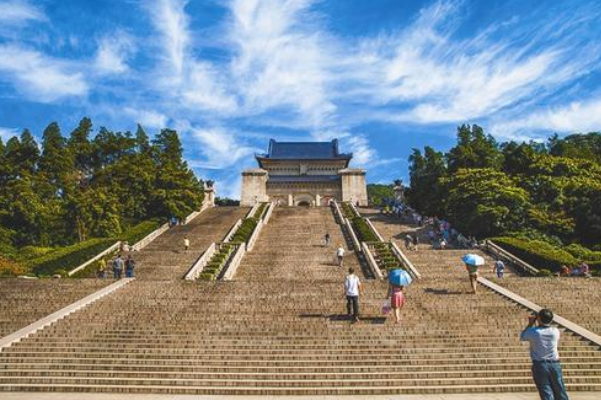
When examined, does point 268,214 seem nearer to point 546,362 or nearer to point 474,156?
point 474,156

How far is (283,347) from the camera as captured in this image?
10.4 m

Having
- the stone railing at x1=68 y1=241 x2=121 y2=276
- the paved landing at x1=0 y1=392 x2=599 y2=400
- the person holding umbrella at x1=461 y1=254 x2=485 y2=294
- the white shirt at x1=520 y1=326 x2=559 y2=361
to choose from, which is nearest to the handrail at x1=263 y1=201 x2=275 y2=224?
the stone railing at x1=68 y1=241 x2=121 y2=276

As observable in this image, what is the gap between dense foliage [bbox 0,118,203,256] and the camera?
30609 millimetres

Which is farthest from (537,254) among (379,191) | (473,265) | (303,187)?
(379,191)

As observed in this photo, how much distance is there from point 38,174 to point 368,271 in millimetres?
28053

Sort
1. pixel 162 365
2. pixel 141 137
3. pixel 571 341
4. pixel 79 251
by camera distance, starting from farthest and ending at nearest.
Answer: pixel 141 137, pixel 79 251, pixel 571 341, pixel 162 365

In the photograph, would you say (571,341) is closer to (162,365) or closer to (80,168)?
(162,365)

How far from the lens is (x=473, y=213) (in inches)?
1139

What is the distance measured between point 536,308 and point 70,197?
26859 millimetres

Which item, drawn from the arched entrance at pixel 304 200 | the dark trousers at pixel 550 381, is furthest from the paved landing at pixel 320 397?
the arched entrance at pixel 304 200

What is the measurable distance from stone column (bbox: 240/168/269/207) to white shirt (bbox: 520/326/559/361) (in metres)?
53.0

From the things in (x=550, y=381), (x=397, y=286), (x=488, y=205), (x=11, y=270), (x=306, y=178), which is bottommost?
(x=11, y=270)

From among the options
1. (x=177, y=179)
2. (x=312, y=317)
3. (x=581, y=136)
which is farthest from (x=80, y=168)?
(x=581, y=136)

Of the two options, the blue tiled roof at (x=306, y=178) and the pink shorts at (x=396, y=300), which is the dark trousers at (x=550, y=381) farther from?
the blue tiled roof at (x=306, y=178)
